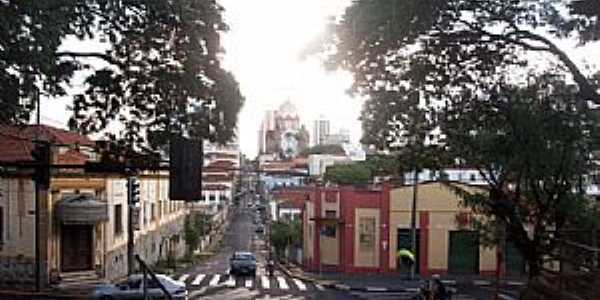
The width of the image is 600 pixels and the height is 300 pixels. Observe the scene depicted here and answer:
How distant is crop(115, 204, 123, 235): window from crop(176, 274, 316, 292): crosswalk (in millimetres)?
3659

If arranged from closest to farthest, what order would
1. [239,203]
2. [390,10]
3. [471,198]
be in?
[390,10], [471,198], [239,203]

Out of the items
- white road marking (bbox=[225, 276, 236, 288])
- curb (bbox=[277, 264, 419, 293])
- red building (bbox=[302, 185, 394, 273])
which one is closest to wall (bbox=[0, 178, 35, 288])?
white road marking (bbox=[225, 276, 236, 288])

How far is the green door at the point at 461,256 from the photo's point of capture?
155 feet

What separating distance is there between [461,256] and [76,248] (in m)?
20.5

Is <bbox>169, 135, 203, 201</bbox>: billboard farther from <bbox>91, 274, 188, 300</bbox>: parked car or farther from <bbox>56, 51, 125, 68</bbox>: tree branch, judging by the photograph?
<bbox>91, 274, 188, 300</bbox>: parked car

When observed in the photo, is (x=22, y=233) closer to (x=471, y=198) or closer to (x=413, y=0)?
(x=471, y=198)

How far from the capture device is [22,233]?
109ft

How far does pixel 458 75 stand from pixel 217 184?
107 meters

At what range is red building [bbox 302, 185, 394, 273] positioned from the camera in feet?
156

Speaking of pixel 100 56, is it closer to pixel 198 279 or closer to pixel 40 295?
pixel 40 295


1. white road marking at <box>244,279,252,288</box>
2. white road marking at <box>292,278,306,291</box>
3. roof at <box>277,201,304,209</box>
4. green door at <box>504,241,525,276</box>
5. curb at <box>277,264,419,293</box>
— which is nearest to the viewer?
curb at <box>277,264,419,293</box>

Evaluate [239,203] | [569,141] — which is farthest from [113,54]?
→ [239,203]

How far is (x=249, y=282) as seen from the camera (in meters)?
41.9

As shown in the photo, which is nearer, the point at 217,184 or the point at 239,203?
the point at 217,184
